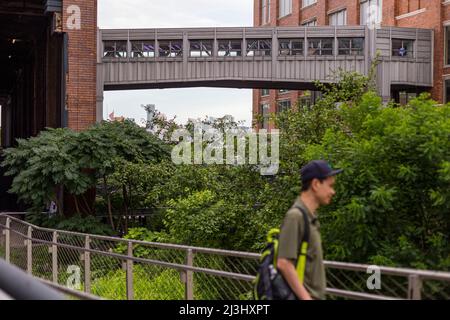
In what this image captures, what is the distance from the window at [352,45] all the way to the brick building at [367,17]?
85.1 inches

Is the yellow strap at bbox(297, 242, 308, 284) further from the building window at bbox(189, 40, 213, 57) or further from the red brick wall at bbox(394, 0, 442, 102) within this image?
the red brick wall at bbox(394, 0, 442, 102)

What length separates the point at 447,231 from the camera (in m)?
12.3

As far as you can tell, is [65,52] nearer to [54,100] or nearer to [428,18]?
[54,100]

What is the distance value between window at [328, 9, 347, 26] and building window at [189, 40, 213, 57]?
50.3 ft

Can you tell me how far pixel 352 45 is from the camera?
1635 inches

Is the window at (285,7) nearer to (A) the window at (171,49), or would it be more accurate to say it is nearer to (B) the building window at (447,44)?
(B) the building window at (447,44)

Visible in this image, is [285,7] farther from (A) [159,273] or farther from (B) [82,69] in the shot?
(A) [159,273]

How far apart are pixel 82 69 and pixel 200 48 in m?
11.2

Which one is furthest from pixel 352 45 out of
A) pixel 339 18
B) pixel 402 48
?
pixel 339 18

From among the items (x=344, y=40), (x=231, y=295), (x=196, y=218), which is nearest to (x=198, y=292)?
(x=231, y=295)

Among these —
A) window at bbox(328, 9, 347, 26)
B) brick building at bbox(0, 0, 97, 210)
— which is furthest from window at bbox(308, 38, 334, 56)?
brick building at bbox(0, 0, 97, 210)

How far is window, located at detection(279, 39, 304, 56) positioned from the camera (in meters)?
41.1

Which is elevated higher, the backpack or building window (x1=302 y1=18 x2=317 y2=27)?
building window (x1=302 y1=18 x2=317 y2=27)
